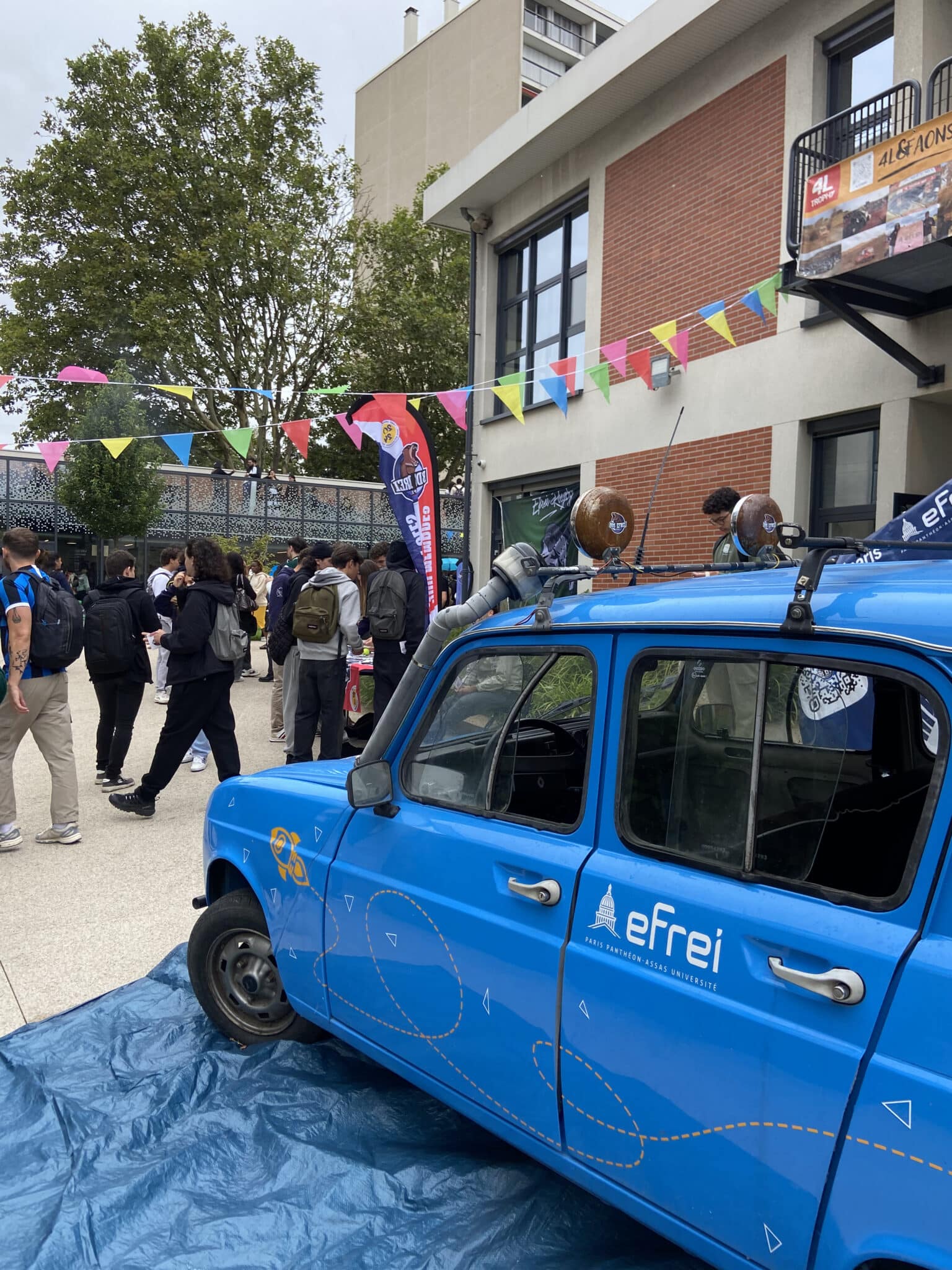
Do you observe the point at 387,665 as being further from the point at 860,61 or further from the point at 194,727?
the point at 860,61

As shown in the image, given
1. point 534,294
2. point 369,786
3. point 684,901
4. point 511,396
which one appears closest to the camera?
point 684,901

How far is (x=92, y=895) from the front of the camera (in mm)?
5164

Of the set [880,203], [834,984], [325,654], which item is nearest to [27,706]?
[325,654]

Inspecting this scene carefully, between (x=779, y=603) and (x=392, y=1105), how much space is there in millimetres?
2135

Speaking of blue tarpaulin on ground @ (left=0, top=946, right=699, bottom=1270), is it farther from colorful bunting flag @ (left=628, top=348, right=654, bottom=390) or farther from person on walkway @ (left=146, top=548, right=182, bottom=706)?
colorful bunting flag @ (left=628, top=348, right=654, bottom=390)

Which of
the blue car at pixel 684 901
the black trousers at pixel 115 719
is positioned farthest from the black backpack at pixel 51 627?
the blue car at pixel 684 901

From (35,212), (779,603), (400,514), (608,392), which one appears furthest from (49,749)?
(35,212)

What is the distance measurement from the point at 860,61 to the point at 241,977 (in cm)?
984

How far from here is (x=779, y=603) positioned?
1.88 m

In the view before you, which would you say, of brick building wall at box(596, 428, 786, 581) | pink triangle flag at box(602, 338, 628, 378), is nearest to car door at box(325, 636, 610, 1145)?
brick building wall at box(596, 428, 786, 581)

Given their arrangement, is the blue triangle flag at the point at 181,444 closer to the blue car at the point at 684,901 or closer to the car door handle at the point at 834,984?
the blue car at the point at 684,901

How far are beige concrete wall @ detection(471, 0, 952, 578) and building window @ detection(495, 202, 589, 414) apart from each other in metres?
0.39

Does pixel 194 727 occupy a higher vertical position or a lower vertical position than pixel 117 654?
lower

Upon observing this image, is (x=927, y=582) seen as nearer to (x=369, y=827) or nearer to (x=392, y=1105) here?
(x=369, y=827)
